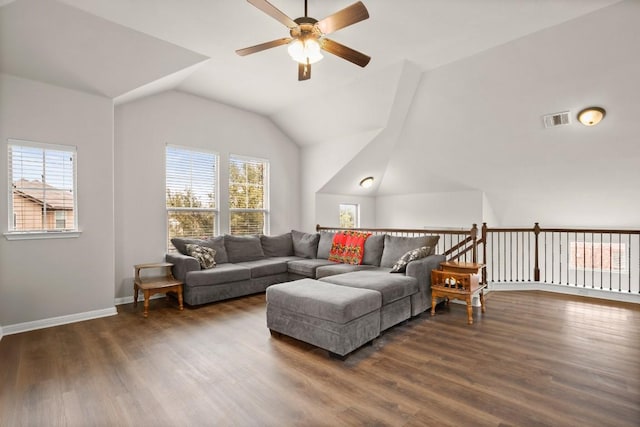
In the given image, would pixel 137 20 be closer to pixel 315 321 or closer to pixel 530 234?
pixel 315 321

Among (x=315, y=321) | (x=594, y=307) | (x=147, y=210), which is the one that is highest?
(x=147, y=210)

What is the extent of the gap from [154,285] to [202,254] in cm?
76

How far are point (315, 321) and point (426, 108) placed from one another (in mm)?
3932

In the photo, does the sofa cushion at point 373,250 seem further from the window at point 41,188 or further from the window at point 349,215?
the window at point 41,188

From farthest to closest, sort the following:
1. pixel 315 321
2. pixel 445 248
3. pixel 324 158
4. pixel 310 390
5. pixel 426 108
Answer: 1. pixel 445 248
2. pixel 324 158
3. pixel 426 108
4. pixel 315 321
5. pixel 310 390

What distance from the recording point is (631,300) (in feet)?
14.7

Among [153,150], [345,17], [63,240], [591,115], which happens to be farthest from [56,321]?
[591,115]

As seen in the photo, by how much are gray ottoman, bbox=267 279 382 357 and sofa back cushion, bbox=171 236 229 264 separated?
6.84ft

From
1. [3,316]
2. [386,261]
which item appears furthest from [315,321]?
[3,316]

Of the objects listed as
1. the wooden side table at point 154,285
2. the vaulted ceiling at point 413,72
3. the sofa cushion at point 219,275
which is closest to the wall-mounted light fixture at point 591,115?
the vaulted ceiling at point 413,72

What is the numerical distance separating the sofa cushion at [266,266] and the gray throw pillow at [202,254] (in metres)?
0.50

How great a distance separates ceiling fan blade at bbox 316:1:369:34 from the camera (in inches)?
90.5

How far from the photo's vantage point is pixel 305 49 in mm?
2729

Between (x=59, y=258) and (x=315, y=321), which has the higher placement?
(x=59, y=258)
